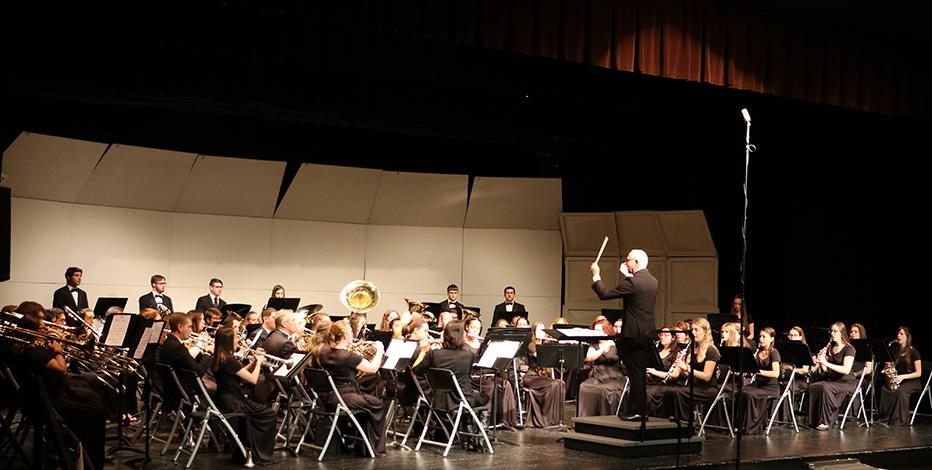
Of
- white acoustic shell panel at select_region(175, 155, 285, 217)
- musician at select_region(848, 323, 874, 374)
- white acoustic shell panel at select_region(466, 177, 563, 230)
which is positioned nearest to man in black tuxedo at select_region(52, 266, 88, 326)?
white acoustic shell panel at select_region(175, 155, 285, 217)

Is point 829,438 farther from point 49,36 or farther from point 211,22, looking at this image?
point 49,36

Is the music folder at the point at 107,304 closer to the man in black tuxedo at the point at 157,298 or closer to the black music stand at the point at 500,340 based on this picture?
the man in black tuxedo at the point at 157,298

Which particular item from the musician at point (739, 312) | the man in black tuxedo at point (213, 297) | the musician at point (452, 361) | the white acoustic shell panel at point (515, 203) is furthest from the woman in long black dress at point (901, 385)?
the man in black tuxedo at point (213, 297)

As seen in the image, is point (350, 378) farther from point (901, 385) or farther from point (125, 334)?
point (901, 385)

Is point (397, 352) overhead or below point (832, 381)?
overhead

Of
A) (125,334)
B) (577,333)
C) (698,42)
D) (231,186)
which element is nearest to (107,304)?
(231,186)

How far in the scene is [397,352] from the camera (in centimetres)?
816

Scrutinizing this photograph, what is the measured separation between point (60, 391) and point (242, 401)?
4.74ft

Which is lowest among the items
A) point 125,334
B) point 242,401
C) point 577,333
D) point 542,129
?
point 242,401

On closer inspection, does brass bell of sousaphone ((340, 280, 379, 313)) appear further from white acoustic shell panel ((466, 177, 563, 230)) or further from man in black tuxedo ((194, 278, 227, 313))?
white acoustic shell panel ((466, 177, 563, 230))

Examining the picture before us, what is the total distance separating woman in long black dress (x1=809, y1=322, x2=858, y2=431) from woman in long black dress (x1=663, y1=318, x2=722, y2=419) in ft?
5.62

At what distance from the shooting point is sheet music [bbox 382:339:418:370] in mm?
8102

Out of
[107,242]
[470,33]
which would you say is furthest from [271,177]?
[470,33]

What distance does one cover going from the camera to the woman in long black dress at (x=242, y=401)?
287 inches
